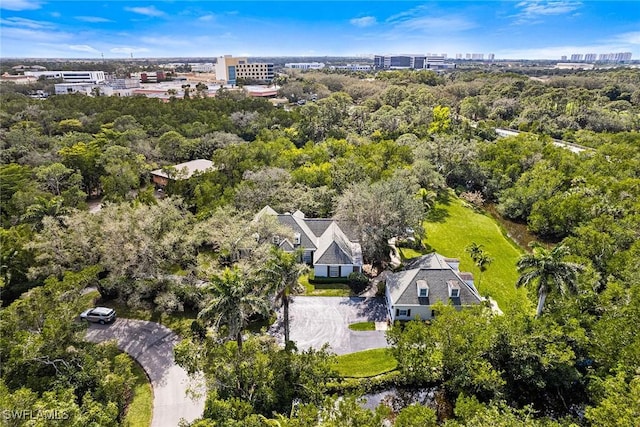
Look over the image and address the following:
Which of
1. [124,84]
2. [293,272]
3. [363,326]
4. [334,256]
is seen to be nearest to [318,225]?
[334,256]

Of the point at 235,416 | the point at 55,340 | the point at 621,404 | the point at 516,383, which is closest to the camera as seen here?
the point at 621,404

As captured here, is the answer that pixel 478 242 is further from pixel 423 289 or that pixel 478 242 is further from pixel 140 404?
pixel 140 404

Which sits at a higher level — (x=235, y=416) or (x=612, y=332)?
(x=612, y=332)

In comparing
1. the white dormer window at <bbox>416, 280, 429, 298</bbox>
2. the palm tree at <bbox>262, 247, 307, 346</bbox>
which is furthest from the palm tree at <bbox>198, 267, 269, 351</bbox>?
the white dormer window at <bbox>416, 280, 429, 298</bbox>

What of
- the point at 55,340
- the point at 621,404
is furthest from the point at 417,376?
the point at 55,340

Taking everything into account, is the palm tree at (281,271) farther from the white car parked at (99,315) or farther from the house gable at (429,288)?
the white car parked at (99,315)

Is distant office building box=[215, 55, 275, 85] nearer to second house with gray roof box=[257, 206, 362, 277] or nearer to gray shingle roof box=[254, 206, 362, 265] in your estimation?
gray shingle roof box=[254, 206, 362, 265]

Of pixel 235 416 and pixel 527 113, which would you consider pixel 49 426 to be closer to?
pixel 235 416
